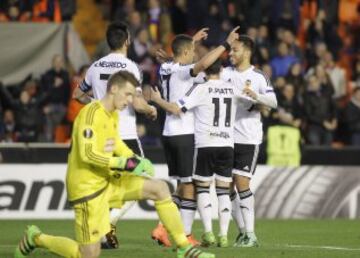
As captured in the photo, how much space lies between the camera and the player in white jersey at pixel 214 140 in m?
14.5

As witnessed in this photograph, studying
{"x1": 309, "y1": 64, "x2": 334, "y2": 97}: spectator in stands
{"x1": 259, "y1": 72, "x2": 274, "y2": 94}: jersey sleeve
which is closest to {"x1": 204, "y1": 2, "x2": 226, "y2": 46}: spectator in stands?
{"x1": 309, "y1": 64, "x2": 334, "y2": 97}: spectator in stands

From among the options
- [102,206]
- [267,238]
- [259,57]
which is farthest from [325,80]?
[102,206]

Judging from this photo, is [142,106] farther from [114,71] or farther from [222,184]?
[222,184]

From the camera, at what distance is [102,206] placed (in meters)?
11.9

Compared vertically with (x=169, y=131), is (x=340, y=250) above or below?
below

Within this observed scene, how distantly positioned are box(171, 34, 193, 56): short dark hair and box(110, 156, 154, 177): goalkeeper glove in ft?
11.4

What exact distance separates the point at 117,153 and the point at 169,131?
2873mm

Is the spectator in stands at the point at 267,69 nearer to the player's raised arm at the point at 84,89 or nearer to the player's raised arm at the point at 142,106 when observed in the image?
the player's raised arm at the point at 84,89

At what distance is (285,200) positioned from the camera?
70.6ft

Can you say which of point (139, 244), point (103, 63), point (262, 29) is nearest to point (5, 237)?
point (139, 244)

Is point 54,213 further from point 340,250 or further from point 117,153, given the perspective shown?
point 117,153

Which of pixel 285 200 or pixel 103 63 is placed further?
pixel 285 200

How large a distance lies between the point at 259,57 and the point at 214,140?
34.1 feet

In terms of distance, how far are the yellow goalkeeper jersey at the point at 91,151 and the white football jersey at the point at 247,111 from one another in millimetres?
3177
